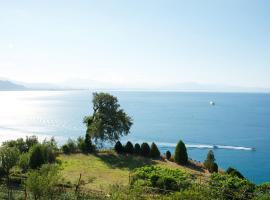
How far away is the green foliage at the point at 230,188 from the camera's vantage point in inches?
817

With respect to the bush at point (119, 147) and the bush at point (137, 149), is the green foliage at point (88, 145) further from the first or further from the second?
the bush at point (137, 149)

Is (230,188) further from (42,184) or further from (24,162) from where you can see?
(24,162)

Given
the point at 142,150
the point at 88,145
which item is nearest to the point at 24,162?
the point at 88,145

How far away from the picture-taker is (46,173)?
19.2 meters

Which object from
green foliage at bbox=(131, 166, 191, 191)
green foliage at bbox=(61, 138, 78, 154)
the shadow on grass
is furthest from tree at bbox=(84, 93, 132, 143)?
green foliage at bbox=(131, 166, 191, 191)

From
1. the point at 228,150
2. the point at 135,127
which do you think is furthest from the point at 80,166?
the point at 135,127

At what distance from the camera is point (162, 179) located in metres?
23.7

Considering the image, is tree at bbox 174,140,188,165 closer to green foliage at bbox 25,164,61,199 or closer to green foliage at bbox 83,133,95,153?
green foliage at bbox 83,133,95,153

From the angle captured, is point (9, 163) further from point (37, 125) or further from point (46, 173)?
point (37, 125)

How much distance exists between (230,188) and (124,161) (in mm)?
14991

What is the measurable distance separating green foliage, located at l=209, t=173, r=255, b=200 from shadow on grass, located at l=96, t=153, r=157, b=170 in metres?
10.7

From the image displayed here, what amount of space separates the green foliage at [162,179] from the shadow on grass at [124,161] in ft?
22.4

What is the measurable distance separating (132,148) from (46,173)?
2044 cm

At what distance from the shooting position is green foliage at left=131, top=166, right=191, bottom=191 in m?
23.2
